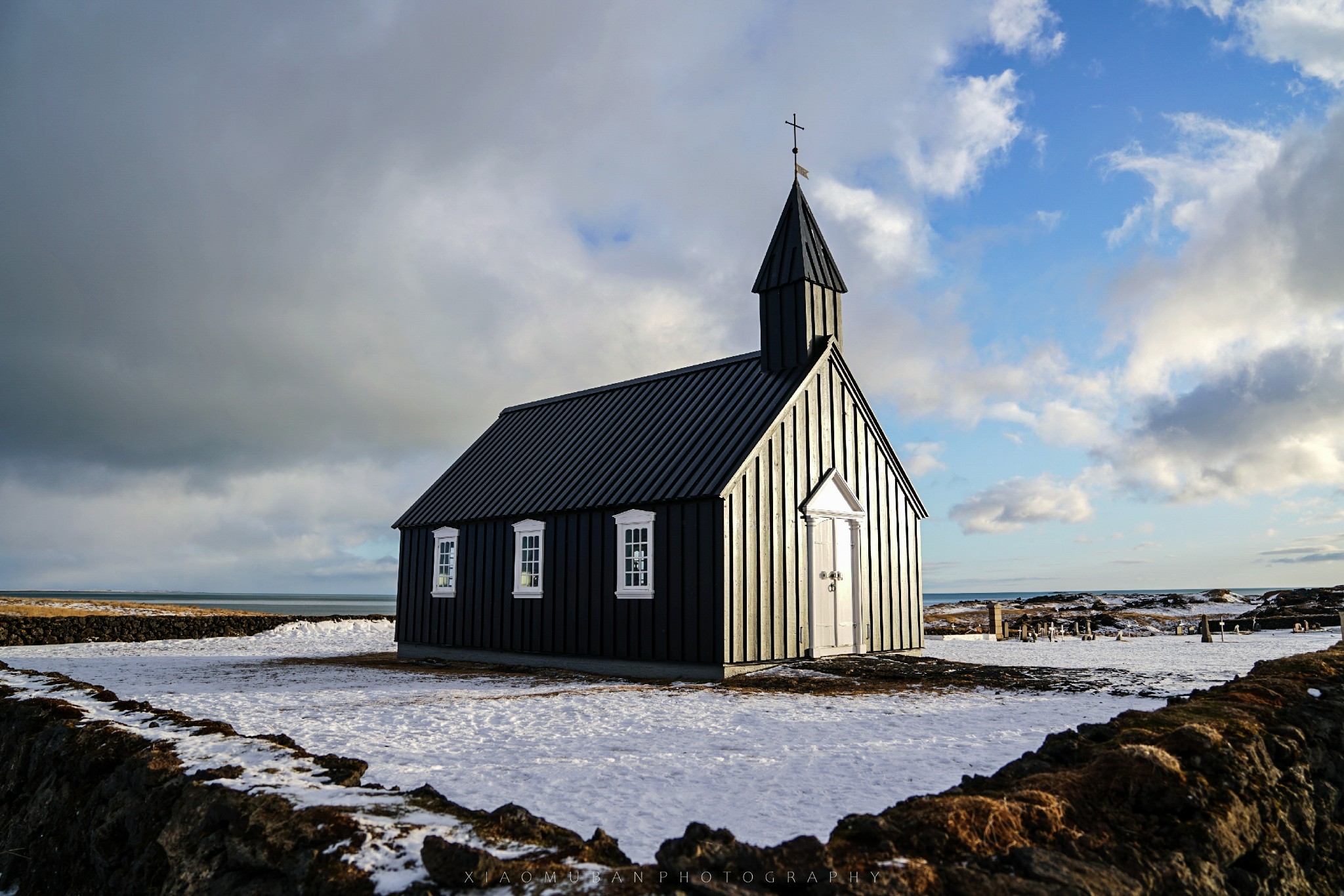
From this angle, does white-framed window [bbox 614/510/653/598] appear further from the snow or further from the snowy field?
the snow

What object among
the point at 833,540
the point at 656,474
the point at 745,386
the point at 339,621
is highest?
the point at 745,386

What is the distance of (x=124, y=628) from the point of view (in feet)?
95.5

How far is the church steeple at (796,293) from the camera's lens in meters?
18.2

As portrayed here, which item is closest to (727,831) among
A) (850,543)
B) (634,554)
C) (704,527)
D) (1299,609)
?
(704,527)

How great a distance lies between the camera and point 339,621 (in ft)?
113

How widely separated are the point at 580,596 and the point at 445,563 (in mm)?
5546

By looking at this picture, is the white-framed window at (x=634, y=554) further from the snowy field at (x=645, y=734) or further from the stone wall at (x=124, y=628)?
the stone wall at (x=124, y=628)

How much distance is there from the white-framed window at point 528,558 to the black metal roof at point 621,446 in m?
0.41

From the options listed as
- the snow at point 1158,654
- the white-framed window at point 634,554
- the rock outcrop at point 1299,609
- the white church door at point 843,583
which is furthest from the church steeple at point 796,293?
the rock outcrop at point 1299,609

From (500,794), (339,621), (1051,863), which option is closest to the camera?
(1051,863)

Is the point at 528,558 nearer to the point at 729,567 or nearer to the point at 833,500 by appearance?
the point at 729,567

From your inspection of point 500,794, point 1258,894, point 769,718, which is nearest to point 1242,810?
point 1258,894

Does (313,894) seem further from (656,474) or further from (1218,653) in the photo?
(1218,653)

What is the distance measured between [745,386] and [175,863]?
14612 mm
